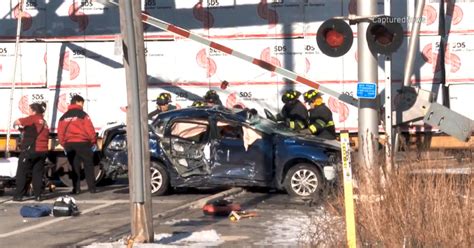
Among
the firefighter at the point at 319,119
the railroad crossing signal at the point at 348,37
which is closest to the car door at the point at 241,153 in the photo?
the firefighter at the point at 319,119

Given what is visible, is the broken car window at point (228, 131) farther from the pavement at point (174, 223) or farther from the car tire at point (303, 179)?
the car tire at point (303, 179)

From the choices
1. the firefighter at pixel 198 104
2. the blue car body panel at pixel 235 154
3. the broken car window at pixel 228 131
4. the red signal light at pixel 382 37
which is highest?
the red signal light at pixel 382 37

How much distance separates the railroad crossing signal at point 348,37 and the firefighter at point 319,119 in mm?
4737

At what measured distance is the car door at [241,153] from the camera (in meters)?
17.2

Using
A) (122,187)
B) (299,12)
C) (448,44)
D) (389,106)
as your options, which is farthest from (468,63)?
(122,187)

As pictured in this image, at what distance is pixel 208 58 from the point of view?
1986cm

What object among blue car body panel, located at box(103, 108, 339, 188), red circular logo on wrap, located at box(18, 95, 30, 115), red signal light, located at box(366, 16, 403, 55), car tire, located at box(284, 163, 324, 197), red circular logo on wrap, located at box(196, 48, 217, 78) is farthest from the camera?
red circular logo on wrap, located at box(18, 95, 30, 115)

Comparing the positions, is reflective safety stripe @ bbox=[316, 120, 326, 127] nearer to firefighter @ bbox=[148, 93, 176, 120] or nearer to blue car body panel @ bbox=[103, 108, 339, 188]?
blue car body panel @ bbox=[103, 108, 339, 188]

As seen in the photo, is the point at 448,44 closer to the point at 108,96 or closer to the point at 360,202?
the point at 108,96

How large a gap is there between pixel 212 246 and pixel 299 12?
28.0 ft

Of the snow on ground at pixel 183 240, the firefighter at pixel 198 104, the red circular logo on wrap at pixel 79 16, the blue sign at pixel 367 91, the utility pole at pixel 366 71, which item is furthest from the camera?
the red circular logo on wrap at pixel 79 16

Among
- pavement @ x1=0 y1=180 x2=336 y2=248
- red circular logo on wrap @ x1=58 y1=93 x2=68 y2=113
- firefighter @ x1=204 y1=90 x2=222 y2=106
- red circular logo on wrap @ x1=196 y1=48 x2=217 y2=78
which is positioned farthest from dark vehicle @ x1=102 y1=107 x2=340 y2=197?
red circular logo on wrap @ x1=58 y1=93 x2=68 y2=113

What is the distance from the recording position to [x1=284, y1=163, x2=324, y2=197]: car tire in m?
17.0

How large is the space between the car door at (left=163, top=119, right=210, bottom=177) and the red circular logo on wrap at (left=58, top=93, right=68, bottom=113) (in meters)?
3.57
